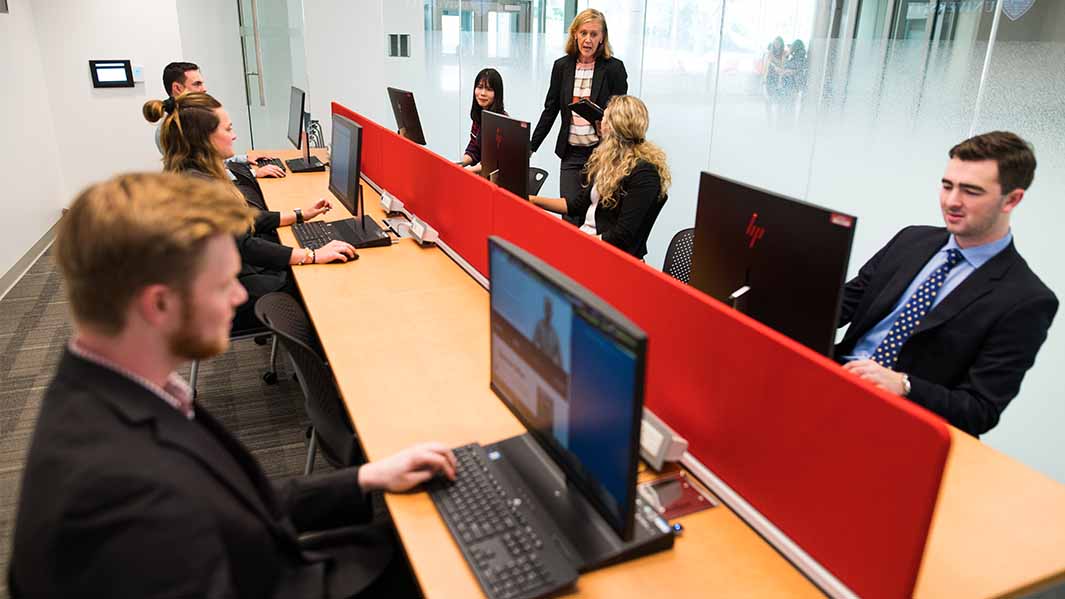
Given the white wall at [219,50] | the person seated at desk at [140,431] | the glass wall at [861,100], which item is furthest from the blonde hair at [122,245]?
the white wall at [219,50]

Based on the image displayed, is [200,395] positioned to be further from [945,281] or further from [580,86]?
[945,281]

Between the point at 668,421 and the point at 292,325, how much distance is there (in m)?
1.09

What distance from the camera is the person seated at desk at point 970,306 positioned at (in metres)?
1.64

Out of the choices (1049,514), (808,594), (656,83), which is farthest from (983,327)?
(656,83)

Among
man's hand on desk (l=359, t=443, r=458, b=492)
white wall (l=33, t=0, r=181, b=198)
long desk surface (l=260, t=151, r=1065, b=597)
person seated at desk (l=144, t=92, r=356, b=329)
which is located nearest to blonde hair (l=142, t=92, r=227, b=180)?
person seated at desk (l=144, t=92, r=356, b=329)

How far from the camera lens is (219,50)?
6.86 metres

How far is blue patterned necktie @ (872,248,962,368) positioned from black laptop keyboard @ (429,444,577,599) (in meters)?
1.12

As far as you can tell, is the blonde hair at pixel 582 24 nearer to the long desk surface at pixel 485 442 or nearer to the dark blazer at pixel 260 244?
the dark blazer at pixel 260 244

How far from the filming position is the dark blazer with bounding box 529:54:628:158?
4.20m

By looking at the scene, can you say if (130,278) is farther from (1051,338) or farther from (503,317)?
(1051,338)

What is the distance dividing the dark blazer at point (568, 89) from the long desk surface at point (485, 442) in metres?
2.10

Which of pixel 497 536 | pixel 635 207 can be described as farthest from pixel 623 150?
pixel 497 536

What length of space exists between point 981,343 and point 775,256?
0.60 metres

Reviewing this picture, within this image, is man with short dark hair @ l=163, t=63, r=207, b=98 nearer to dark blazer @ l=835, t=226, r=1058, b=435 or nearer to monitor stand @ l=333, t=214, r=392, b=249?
monitor stand @ l=333, t=214, r=392, b=249
